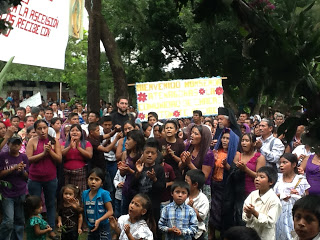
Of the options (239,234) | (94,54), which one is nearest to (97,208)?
(239,234)

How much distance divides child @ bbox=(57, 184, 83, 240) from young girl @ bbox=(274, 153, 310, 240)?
7.63ft

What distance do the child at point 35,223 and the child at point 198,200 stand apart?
1.63 meters

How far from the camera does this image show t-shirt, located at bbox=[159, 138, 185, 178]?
7854 mm

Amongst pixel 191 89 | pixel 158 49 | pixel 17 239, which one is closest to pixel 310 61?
pixel 17 239

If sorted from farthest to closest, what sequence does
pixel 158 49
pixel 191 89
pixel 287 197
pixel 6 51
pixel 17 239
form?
pixel 158 49, pixel 191 89, pixel 6 51, pixel 17 239, pixel 287 197

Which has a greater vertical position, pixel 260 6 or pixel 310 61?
pixel 260 6

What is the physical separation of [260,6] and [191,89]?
37.2 ft

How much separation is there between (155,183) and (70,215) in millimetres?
1072

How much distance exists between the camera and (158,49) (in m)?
22.1

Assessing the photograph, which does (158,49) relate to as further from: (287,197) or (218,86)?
(287,197)

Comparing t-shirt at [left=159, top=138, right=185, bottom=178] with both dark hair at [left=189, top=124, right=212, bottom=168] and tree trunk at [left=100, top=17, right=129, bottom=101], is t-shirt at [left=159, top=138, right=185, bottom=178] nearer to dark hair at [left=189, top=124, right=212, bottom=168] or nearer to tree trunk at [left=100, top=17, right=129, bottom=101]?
dark hair at [left=189, top=124, right=212, bottom=168]

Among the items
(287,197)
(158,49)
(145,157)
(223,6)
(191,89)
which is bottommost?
(287,197)

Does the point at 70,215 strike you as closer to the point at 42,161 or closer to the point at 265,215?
the point at 42,161

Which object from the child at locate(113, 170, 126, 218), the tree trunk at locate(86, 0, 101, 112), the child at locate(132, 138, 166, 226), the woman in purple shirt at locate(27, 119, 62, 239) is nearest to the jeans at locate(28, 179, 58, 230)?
the woman in purple shirt at locate(27, 119, 62, 239)
